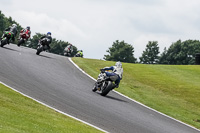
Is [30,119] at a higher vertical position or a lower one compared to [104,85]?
lower

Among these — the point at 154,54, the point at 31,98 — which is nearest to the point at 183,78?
the point at 31,98

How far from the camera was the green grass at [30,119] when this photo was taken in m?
8.34

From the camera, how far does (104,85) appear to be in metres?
18.0

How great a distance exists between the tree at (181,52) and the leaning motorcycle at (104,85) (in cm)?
8575

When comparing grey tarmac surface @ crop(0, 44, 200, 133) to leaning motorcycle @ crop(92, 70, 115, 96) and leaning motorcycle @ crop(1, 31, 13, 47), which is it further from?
leaning motorcycle @ crop(1, 31, 13, 47)

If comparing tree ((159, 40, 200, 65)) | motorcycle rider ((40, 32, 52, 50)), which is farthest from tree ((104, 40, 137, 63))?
motorcycle rider ((40, 32, 52, 50))

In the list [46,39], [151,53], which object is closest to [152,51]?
[151,53]

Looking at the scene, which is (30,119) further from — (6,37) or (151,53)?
(151,53)

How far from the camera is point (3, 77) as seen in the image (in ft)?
53.8

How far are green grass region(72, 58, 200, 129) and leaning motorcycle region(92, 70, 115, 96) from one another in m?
1.69

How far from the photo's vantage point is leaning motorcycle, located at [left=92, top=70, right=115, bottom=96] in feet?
58.0

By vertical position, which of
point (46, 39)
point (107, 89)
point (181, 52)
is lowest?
point (107, 89)

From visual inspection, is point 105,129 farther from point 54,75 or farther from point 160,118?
point 54,75

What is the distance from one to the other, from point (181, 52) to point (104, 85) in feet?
300
